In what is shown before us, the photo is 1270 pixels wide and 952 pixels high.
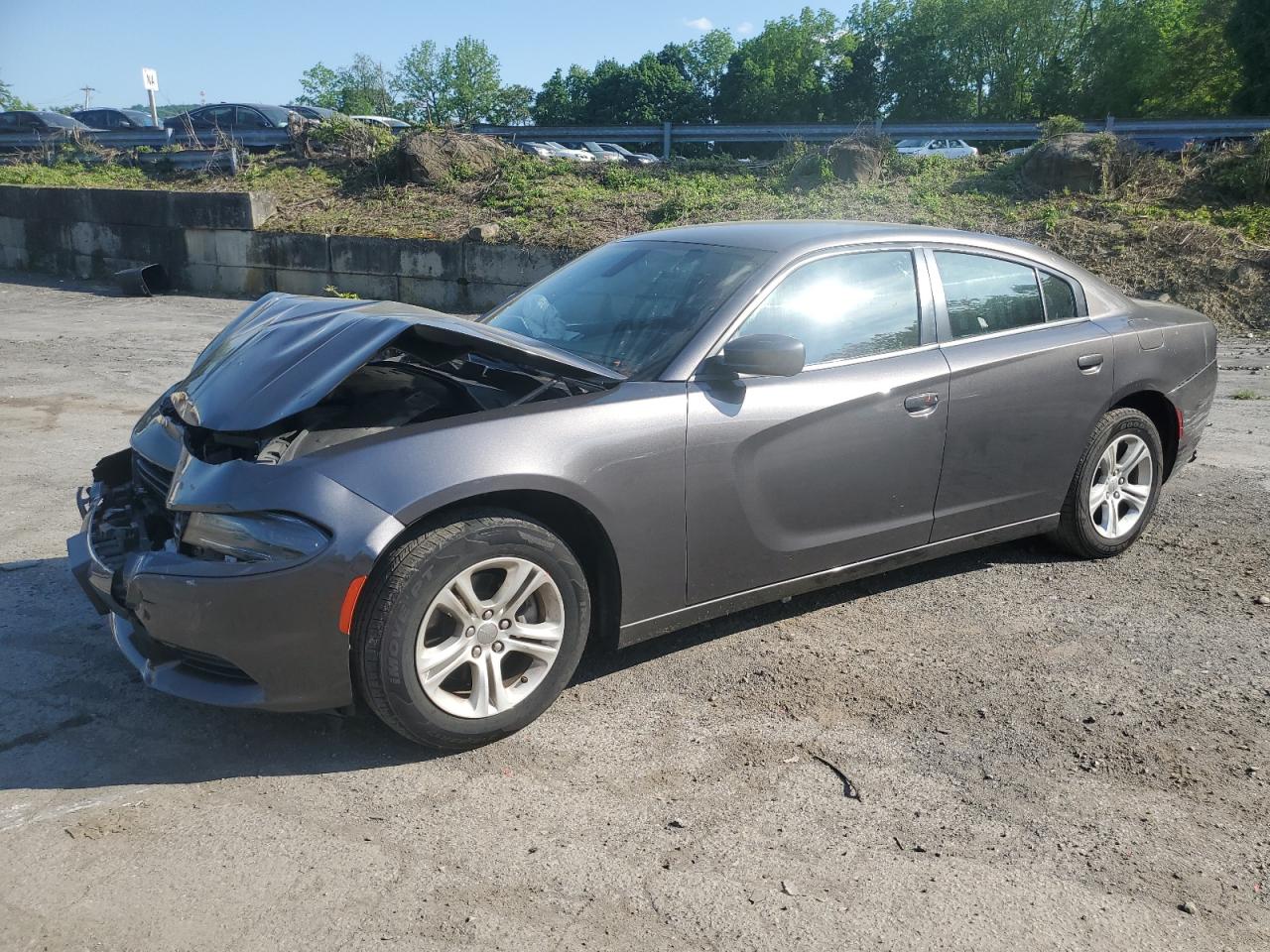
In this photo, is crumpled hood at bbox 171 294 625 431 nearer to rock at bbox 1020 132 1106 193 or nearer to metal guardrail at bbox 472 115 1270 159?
rock at bbox 1020 132 1106 193

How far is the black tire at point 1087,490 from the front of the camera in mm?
4883

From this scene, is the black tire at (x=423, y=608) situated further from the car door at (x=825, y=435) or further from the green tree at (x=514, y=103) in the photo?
the green tree at (x=514, y=103)

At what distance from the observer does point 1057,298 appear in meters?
4.90

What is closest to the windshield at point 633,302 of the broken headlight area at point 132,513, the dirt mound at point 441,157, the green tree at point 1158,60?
the broken headlight area at point 132,513

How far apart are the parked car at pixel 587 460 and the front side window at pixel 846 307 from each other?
11 millimetres

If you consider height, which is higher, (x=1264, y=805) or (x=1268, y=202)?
(x=1268, y=202)

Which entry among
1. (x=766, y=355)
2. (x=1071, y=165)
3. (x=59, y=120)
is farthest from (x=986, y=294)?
(x=59, y=120)

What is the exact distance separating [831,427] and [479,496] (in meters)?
1.40

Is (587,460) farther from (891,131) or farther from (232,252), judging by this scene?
(891,131)

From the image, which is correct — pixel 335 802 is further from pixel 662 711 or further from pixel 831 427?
pixel 831 427

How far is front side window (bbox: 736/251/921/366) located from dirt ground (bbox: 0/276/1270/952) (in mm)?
1155

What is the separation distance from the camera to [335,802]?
306 centimetres

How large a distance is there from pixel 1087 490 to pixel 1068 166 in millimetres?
11541

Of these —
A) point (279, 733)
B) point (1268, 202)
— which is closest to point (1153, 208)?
point (1268, 202)
